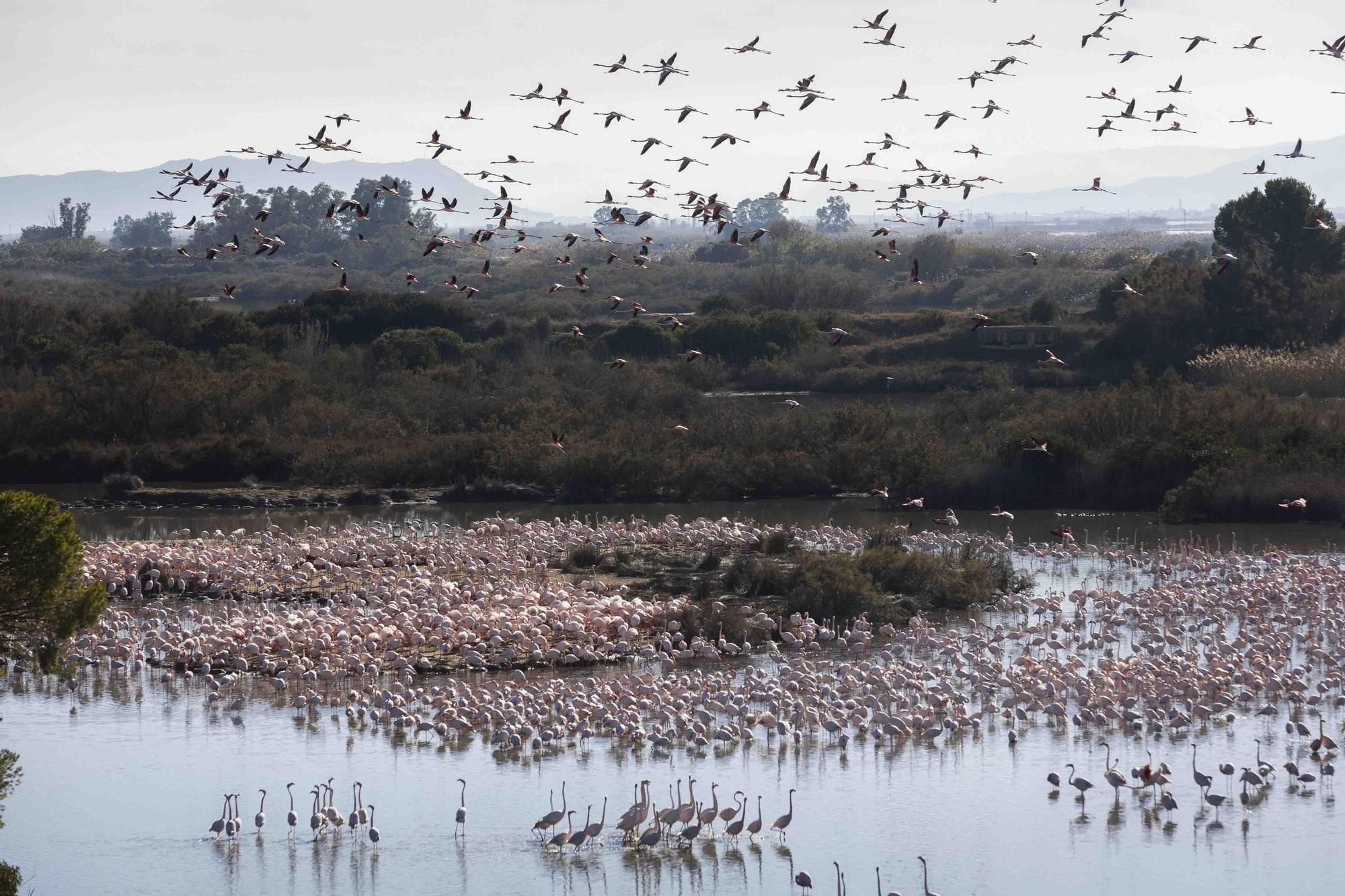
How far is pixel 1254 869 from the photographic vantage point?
477 inches

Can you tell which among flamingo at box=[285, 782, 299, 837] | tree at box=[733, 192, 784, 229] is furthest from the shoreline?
tree at box=[733, 192, 784, 229]

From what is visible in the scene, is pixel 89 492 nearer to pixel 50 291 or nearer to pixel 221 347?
pixel 221 347

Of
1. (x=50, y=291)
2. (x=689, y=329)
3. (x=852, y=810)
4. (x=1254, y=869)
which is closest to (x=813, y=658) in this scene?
(x=852, y=810)

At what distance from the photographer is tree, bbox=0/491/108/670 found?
1209 cm

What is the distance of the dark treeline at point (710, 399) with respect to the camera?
1277 inches

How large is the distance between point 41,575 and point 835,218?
146 metres

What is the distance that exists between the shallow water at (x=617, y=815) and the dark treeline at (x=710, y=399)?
54.9ft

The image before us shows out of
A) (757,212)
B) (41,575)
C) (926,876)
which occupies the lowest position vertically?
(926,876)

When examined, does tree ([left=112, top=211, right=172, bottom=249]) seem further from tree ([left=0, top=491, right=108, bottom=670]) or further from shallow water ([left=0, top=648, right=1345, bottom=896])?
tree ([left=0, top=491, right=108, bottom=670])

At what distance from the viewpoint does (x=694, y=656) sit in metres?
18.7

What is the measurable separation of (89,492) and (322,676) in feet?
69.5

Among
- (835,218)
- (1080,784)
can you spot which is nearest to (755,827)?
(1080,784)

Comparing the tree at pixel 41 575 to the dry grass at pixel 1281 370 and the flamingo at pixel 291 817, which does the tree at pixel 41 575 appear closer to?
the flamingo at pixel 291 817

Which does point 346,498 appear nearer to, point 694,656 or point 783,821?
point 694,656
